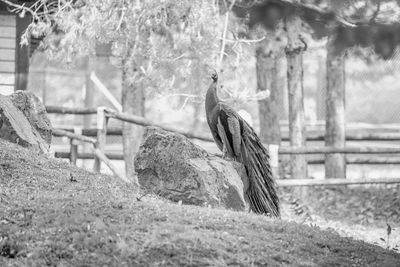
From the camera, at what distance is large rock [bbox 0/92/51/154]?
1046 cm

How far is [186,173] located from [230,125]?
71cm

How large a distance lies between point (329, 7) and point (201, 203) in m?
5.07

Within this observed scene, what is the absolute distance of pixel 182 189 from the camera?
945cm

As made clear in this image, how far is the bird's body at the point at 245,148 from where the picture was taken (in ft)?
31.5

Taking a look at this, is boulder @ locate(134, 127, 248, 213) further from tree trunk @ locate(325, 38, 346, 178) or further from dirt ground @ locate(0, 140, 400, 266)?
tree trunk @ locate(325, 38, 346, 178)

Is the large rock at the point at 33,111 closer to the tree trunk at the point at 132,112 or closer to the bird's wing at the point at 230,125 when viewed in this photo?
the bird's wing at the point at 230,125

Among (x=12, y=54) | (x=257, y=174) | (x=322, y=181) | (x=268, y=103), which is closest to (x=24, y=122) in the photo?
(x=257, y=174)

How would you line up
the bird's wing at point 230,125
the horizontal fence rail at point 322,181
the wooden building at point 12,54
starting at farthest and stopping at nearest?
the wooden building at point 12,54 → the horizontal fence rail at point 322,181 → the bird's wing at point 230,125

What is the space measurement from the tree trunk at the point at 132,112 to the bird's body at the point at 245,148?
6.43 m

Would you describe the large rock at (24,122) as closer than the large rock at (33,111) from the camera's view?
Yes

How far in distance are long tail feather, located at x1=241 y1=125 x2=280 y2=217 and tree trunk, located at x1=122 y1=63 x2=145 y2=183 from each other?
644 centimetres

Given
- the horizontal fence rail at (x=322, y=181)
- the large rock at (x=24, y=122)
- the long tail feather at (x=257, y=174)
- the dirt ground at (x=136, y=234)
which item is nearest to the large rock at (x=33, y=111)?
the large rock at (x=24, y=122)

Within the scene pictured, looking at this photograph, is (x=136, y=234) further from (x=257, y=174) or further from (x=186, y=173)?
(x=257, y=174)

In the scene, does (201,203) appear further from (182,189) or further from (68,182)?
(68,182)
